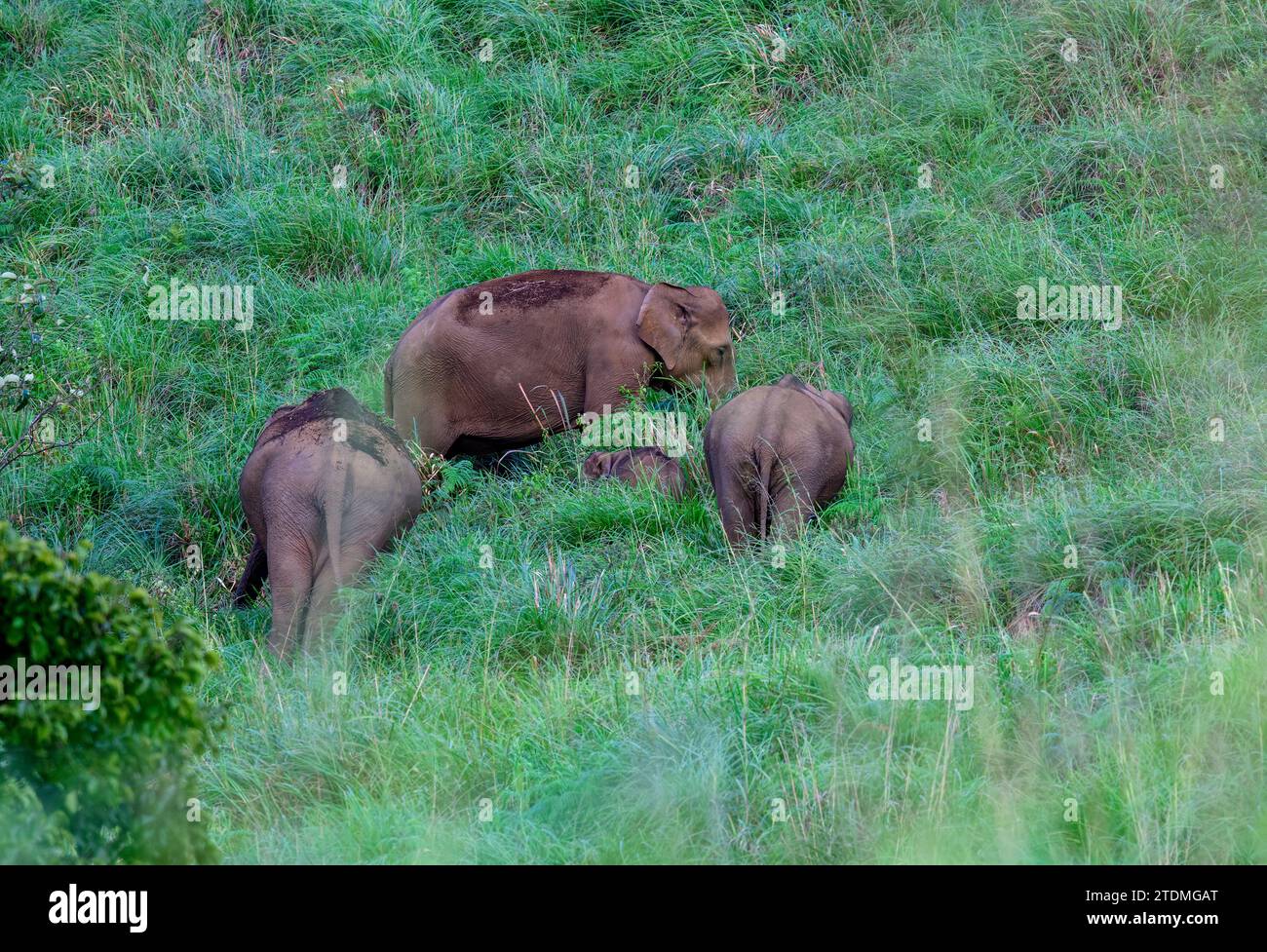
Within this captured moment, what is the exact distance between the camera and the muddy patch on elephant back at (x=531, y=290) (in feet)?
34.9

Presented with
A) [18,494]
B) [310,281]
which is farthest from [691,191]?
[18,494]

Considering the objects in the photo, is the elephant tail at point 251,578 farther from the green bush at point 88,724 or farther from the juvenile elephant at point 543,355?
the green bush at point 88,724

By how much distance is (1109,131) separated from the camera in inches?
490

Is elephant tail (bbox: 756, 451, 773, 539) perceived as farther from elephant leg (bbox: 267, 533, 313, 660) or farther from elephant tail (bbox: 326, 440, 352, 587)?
elephant leg (bbox: 267, 533, 313, 660)

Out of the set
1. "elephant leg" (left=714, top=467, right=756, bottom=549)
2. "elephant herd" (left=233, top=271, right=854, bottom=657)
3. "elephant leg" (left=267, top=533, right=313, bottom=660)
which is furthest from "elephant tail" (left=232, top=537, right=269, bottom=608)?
"elephant leg" (left=714, top=467, right=756, bottom=549)

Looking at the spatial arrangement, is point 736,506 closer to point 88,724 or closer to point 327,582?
point 327,582

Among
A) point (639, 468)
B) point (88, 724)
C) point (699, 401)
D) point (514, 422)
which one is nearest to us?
point (88, 724)

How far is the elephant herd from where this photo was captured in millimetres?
8523

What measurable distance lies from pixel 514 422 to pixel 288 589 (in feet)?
8.49

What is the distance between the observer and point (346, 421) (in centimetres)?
875

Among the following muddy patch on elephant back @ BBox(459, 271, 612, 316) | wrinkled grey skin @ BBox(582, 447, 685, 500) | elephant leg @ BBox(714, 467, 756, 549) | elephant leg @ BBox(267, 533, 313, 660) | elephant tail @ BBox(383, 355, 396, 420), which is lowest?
elephant leg @ BBox(267, 533, 313, 660)

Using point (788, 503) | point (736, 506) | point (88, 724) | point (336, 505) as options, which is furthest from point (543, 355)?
point (88, 724)

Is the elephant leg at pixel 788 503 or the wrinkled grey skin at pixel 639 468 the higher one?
the wrinkled grey skin at pixel 639 468

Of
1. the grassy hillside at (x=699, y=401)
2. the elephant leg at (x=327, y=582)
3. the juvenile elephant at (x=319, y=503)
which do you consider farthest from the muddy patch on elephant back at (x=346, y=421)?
the grassy hillside at (x=699, y=401)
